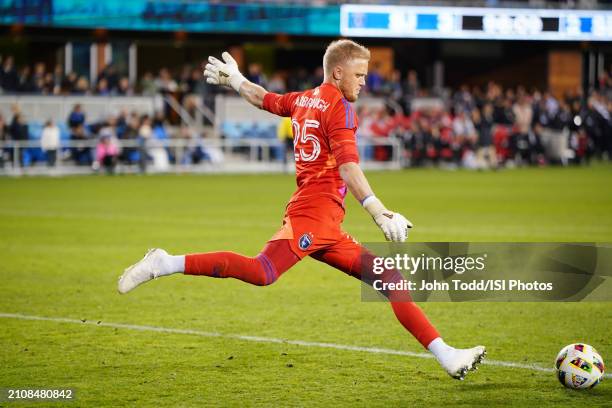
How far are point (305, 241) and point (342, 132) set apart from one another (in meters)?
0.74

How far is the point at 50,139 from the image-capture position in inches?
1177

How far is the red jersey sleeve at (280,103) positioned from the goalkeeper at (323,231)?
7.5 inches

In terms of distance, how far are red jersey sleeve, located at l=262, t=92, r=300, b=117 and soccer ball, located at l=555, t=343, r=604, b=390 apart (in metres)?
2.44

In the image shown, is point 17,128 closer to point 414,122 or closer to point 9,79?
point 9,79

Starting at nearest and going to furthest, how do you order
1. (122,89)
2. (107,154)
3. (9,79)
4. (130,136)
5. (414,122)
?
(107,154), (130,136), (9,79), (122,89), (414,122)

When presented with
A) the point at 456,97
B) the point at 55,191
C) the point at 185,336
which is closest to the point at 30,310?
the point at 185,336

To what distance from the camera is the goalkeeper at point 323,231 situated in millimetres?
6695

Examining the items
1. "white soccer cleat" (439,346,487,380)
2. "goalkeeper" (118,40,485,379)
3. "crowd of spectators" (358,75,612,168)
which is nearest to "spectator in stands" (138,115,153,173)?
"crowd of spectators" (358,75,612,168)

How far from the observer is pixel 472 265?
1296 cm

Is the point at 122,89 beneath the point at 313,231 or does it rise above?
above

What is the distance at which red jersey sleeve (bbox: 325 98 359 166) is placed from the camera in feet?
21.5

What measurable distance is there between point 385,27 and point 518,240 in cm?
1910

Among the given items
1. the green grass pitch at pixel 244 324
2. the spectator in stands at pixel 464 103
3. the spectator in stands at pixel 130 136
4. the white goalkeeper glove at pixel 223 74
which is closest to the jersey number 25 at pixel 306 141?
the white goalkeeper glove at pixel 223 74

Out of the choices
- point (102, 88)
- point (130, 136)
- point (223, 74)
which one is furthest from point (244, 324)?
point (102, 88)
